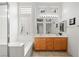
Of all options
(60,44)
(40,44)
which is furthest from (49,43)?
(60,44)

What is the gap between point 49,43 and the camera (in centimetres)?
712

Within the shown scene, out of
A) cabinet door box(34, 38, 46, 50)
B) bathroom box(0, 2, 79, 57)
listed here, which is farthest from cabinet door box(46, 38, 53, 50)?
cabinet door box(34, 38, 46, 50)

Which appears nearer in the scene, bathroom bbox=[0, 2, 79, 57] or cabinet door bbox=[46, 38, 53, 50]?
bathroom bbox=[0, 2, 79, 57]

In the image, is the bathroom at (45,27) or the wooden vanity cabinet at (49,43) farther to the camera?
the wooden vanity cabinet at (49,43)

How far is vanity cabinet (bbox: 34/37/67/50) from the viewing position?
7094mm

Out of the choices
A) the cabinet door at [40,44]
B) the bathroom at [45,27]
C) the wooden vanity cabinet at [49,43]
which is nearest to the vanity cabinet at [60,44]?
the bathroom at [45,27]

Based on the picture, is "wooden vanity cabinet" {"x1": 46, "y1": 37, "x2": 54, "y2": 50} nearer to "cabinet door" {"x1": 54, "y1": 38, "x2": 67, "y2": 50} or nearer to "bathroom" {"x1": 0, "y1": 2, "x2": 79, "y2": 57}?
"bathroom" {"x1": 0, "y1": 2, "x2": 79, "y2": 57}

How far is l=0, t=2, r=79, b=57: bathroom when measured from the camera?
5.83m

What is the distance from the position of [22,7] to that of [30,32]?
1429 millimetres

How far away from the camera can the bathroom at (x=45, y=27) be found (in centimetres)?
583

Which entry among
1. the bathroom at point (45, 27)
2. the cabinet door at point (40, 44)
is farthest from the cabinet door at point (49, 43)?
the cabinet door at point (40, 44)

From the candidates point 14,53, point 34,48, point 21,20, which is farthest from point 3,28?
point 34,48

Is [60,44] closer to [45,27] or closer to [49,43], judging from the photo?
[49,43]

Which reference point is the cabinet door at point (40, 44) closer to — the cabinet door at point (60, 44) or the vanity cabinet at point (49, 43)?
the vanity cabinet at point (49, 43)
